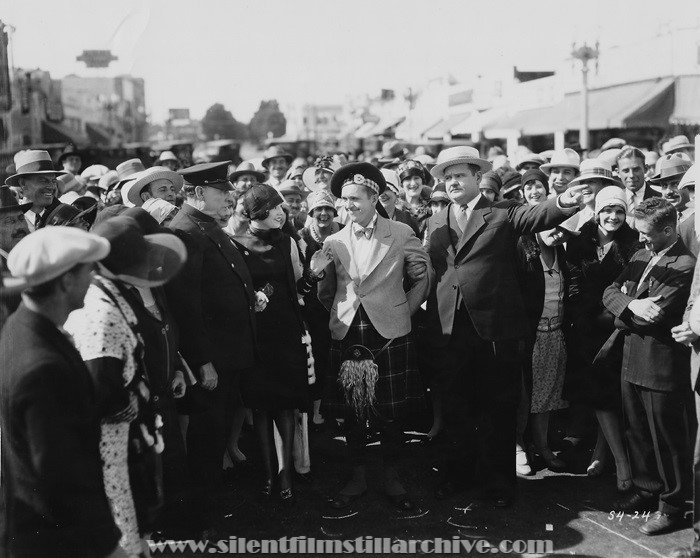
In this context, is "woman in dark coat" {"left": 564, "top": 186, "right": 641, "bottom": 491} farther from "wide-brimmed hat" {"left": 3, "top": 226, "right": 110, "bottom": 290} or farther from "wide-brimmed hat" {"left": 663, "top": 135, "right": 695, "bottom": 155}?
"wide-brimmed hat" {"left": 663, "top": 135, "right": 695, "bottom": 155}

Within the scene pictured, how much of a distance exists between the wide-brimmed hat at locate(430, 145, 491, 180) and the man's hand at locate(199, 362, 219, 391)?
1808mm

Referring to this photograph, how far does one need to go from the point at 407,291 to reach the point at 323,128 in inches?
3536

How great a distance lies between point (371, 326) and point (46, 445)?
8.40ft

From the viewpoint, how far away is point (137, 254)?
3004 mm

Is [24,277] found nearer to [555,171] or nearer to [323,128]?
[555,171]

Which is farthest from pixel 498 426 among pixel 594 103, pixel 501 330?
pixel 594 103

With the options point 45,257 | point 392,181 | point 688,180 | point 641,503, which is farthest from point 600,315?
point 45,257

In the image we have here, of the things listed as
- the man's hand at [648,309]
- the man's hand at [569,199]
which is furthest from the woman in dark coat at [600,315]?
the man's hand at [648,309]

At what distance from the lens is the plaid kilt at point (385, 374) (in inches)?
181

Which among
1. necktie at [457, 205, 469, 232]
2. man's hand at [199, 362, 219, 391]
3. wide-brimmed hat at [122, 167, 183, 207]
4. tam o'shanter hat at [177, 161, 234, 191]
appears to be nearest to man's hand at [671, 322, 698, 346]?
necktie at [457, 205, 469, 232]

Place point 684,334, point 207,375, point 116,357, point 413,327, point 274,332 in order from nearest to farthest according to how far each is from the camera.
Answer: point 116,357 < point 684,334 < point 207,375 < point 274,332 < point 413,327

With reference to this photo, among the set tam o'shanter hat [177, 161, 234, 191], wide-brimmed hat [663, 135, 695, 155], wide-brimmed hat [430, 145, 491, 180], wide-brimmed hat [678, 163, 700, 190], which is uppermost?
wide-brimmed hat [663, 135, 695, 155]

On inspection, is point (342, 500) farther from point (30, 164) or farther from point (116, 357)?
point (30, 164)

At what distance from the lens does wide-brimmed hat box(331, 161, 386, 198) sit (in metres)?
4.62
